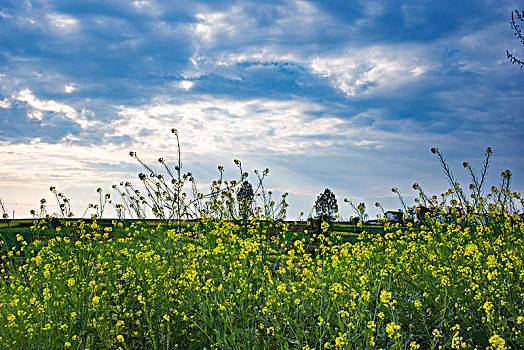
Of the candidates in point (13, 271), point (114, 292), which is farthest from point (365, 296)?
point (13, 271)

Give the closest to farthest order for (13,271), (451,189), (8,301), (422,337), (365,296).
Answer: (365,296)
(422,337)
(8,301)
(13,271)
(451,189)

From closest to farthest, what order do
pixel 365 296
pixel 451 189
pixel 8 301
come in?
pixel 365 296 → pixel 8 301 → pixel 451 189

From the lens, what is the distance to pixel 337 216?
19.4 feet

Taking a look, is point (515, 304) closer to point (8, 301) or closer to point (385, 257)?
point (385, 257)

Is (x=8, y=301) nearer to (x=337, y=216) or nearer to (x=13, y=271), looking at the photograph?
(x=13, y=271)

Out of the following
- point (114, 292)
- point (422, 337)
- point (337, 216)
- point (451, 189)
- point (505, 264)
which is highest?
point (451, 189)

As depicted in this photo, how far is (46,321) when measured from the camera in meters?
3.58


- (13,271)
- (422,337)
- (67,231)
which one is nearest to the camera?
(422,337)

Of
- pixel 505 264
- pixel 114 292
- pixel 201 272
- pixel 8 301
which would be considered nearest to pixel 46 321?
pixel 114 292

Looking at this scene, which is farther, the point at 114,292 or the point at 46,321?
the point at 114,292

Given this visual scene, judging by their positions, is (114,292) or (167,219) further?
(167,219)

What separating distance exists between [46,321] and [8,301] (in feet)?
3.46

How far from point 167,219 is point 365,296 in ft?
13.4

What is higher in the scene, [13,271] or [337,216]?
[337,216]
